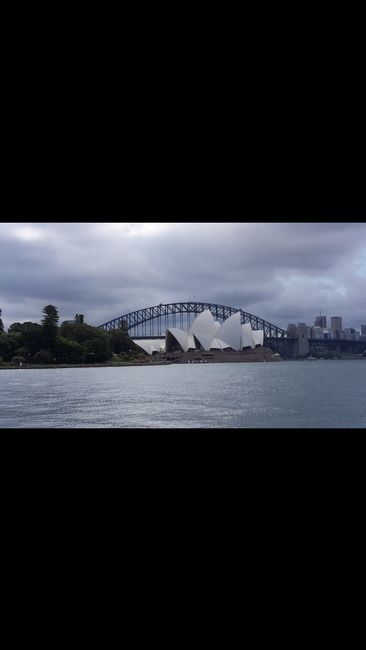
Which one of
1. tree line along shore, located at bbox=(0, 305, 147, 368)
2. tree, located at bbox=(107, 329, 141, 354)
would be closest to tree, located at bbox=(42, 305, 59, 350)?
tree line along shore, located at bbox=(0, 305, 147, 368)

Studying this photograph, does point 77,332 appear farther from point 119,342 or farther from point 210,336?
point 210,336

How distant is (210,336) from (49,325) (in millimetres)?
19584

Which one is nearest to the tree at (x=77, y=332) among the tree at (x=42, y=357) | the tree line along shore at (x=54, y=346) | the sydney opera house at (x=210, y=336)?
the tree line along shore at (x=54, y=346)

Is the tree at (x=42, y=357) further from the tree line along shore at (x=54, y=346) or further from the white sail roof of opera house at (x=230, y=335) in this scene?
the white sail roof of opera house at (x=230, y=335)

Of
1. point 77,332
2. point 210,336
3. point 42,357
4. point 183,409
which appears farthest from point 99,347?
point 183,409

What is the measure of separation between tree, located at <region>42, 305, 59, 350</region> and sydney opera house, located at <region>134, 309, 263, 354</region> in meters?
16.3

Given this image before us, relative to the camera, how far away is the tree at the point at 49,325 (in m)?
43.8

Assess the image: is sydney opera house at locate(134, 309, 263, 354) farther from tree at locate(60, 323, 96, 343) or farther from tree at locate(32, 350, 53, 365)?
tree at locate(32, 350, 53, 365)
